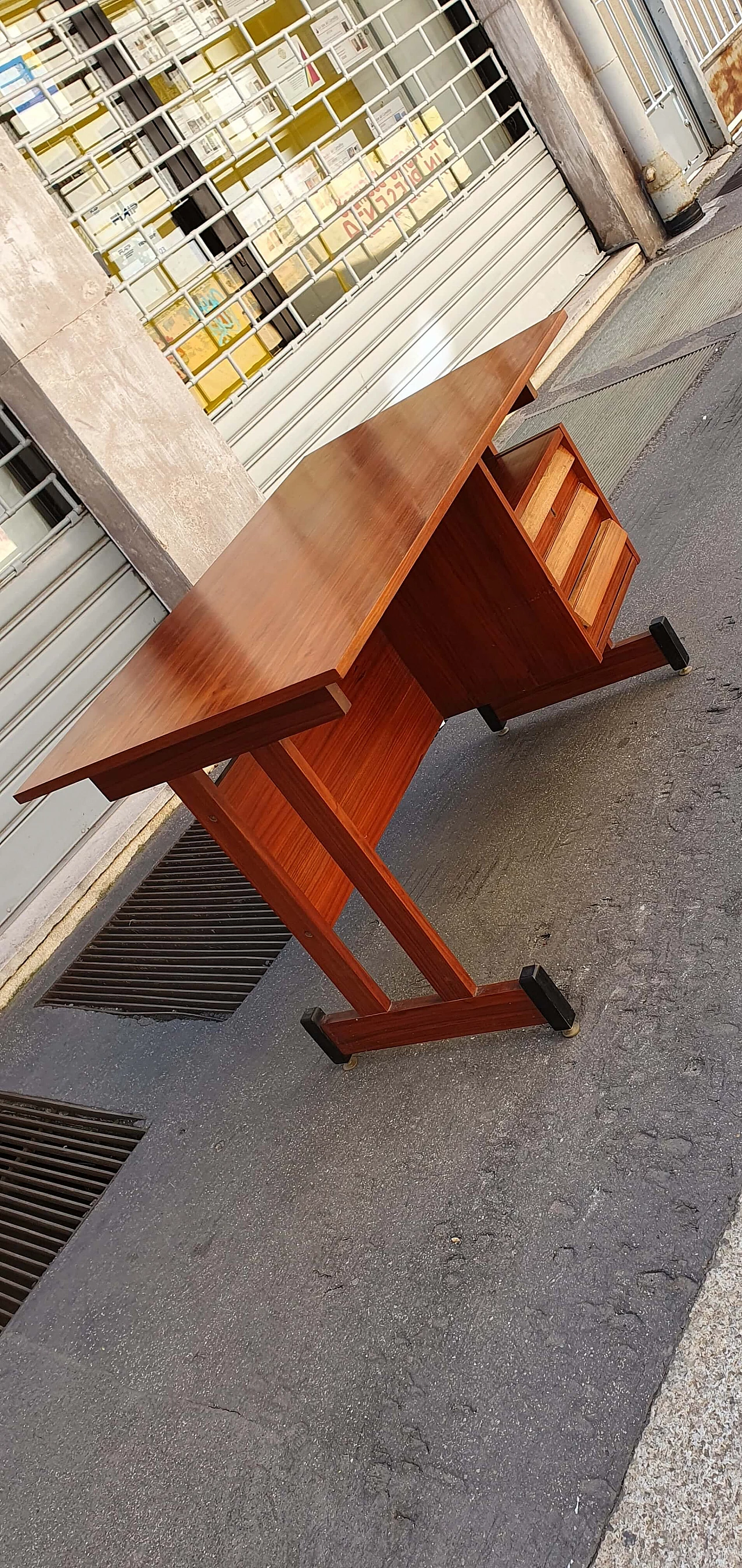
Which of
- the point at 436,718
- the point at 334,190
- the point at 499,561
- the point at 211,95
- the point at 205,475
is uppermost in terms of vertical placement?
the point at 211,95

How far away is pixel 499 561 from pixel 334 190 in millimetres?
4625

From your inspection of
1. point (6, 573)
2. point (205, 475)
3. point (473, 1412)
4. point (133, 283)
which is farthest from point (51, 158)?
point (473, 1412)

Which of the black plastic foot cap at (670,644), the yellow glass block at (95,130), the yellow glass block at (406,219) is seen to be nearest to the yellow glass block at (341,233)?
the yellow glass block at (406,219)

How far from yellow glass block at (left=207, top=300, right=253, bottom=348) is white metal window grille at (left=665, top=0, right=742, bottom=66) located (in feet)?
17.4

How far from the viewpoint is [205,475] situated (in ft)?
17.7

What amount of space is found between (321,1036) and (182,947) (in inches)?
50.9

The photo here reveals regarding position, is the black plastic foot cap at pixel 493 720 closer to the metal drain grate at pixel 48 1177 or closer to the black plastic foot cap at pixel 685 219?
the metal drain grate at pixel 48 1177

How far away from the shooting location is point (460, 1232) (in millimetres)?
2229

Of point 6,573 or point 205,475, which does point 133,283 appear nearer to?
point 205,475

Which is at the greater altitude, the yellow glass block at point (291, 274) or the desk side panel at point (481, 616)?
the yellow glass block at point (291, 274)

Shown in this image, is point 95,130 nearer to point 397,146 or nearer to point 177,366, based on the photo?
point 177,366

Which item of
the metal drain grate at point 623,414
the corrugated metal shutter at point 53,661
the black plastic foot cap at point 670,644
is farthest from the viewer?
the metal drain grate at point 623,414

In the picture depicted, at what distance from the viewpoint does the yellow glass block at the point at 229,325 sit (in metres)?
5.97

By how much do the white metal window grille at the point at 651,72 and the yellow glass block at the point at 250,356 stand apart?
423cm
